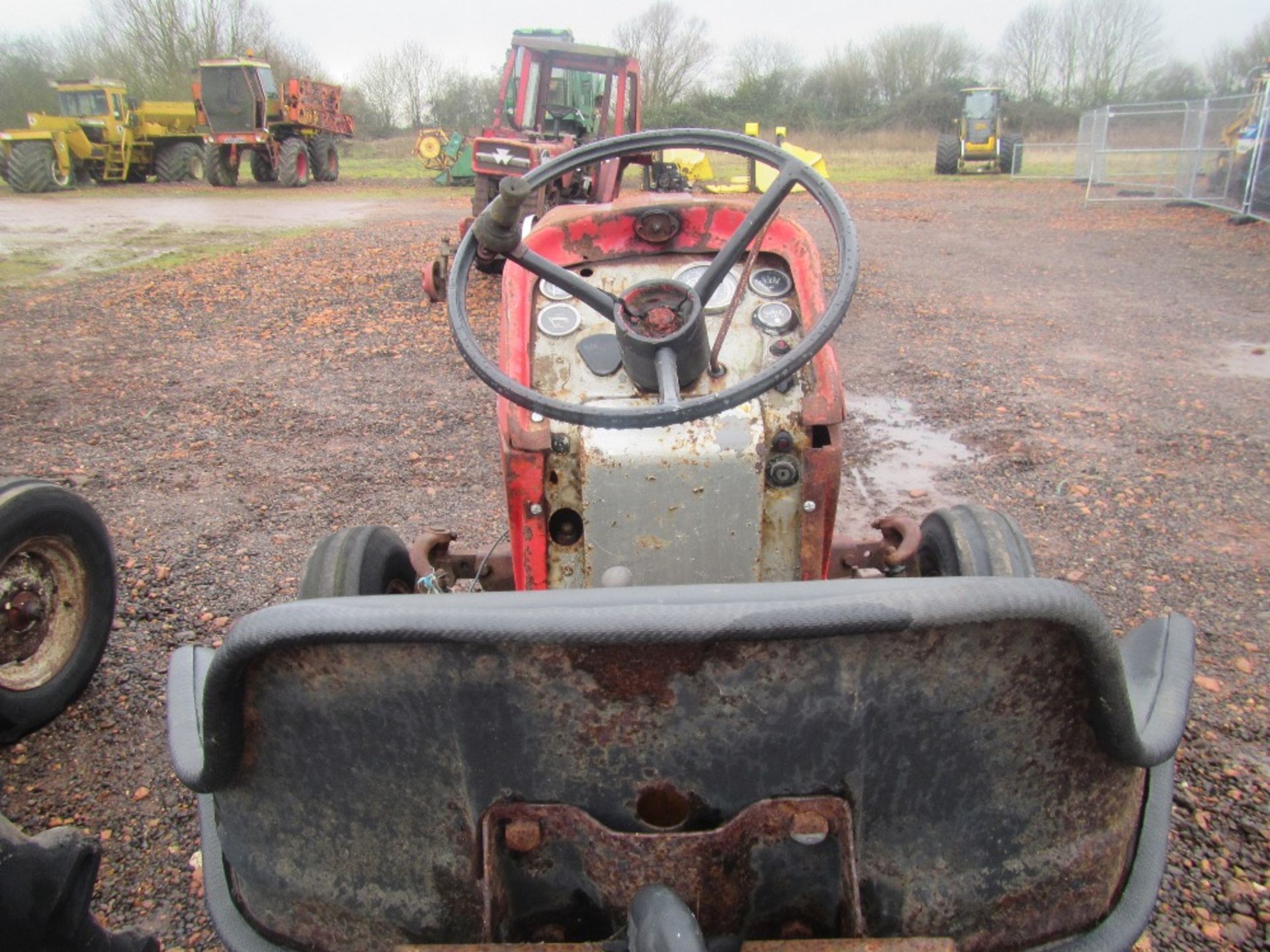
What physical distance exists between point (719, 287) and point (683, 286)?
51 centimetres

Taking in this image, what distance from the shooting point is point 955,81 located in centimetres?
4275

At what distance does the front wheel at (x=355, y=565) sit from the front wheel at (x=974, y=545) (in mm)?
1389

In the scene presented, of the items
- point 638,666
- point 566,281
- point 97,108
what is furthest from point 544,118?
point 97,108

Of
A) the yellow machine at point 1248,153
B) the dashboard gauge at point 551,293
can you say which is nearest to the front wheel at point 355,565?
the dashboard gauge at point 551,293

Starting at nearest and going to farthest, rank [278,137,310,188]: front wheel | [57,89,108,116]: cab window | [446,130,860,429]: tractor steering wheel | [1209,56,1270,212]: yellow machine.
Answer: [446,130,860,429]: tractor steering wheel
[1209,56,1270,212]: yellow machine
[57,89,108,116]: cab window
[278,137,310,188]: front wheel

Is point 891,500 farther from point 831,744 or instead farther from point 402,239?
point 402,239

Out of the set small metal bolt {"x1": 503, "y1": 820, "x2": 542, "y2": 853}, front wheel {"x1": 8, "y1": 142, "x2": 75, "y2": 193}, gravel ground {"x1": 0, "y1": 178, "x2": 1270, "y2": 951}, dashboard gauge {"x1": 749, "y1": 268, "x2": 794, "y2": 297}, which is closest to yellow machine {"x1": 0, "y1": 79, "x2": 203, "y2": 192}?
front wheel {"x1": 8, "y1": 142, "x2": 75, "y2": 193}

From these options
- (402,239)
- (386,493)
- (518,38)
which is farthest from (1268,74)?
(386,493)

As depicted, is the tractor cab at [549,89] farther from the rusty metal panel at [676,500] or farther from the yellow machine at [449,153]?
the yellow machine at [449,153]

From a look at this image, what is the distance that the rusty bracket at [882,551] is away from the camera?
2545 millimetres

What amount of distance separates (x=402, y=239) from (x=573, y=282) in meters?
11.0

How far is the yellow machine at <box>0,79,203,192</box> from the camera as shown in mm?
18906

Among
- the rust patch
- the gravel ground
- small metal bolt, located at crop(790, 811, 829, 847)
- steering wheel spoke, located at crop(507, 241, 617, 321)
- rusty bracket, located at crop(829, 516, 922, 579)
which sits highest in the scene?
steering wheel spoke, located at crop(507, 241, 617, 321)

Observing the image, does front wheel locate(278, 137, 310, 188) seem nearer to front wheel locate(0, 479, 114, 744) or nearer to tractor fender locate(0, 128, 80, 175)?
tractor fender locate(0, 128, 80, 175)
